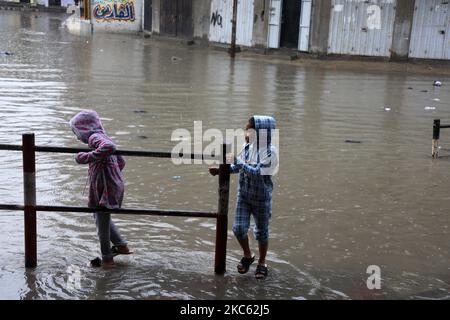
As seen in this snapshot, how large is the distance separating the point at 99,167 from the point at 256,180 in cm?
119

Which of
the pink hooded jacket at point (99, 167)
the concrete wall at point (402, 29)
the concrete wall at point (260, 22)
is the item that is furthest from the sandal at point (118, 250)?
the concrete wall at point (260, 22)

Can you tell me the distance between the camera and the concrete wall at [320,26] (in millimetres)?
22000

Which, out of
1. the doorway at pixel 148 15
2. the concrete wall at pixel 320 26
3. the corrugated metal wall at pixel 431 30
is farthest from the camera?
the doorway at pixel 148 15

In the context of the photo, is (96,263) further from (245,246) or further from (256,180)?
(256,180)

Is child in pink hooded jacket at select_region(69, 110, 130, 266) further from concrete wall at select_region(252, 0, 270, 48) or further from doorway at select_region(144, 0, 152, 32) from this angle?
doorway at select_region(144, 0, 152, 32)

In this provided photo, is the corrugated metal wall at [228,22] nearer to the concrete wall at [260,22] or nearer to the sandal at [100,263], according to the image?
the concrete wall at [260,22]

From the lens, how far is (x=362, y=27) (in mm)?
21672

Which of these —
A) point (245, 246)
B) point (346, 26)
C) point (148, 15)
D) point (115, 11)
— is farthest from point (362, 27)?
point (245, 246)


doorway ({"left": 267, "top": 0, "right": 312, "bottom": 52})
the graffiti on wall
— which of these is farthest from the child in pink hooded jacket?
the graffiti on wall

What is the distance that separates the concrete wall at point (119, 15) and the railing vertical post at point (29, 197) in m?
32.0

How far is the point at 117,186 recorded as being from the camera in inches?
175

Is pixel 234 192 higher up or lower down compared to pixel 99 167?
lower down

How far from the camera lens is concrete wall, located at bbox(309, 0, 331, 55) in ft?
72.2
